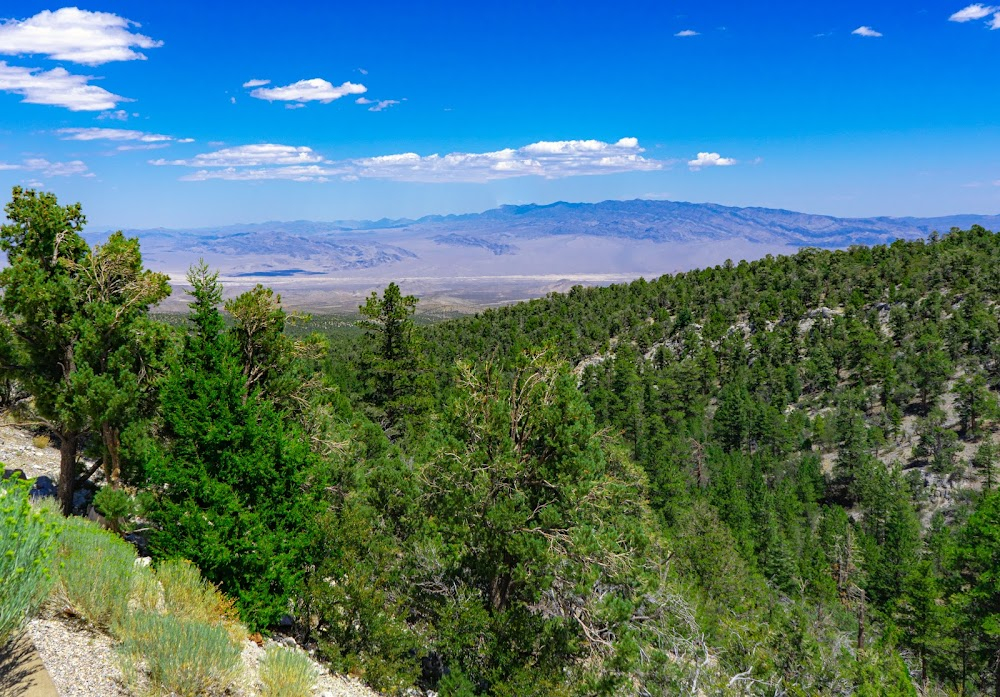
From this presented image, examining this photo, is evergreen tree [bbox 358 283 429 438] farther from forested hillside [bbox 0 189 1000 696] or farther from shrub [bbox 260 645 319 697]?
shrub [bbox 260 645 319 697]

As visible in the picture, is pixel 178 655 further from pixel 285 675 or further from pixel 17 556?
pixel 17 556

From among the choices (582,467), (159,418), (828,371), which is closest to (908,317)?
(828,371)

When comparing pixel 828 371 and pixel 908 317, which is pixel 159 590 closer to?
pixel 828 371

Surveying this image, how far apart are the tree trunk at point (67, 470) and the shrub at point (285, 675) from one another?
1077 cm

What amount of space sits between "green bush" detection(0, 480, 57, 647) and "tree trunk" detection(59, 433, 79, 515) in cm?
1172

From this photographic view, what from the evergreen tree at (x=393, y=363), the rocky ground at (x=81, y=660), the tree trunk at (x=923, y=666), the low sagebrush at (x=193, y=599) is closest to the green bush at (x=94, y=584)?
the rocky ground at (x=81, y=660)

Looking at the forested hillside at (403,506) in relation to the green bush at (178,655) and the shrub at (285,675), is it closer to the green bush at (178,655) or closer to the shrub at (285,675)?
the shrub at (285,675)

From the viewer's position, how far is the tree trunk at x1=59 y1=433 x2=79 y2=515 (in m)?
16.4

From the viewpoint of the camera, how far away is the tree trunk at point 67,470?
16.4 m

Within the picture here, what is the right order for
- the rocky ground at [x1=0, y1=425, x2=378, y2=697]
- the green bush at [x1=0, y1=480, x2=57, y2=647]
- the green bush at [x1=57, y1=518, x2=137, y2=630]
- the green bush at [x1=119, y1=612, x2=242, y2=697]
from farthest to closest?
the green bush at [x1=57, y1=518, x2=137, y2=630]
the green bush at [x1=119, y1=612, x2=242, y2=697]
the rocky ground at [x1=0, y1=425, x2=378, y2=697]
the green bush at [x1=0, y1=480, x2=57, y2=647]

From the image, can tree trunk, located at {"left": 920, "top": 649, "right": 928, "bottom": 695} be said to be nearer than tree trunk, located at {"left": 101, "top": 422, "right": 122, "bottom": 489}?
No

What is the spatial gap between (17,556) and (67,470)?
12834 mm

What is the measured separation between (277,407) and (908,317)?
91.5m

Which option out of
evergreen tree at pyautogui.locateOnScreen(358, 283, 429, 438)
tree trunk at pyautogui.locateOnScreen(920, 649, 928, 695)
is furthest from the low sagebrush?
tree trunk at pyautogui.locateOnScreen(920, 649, 928, 695)
